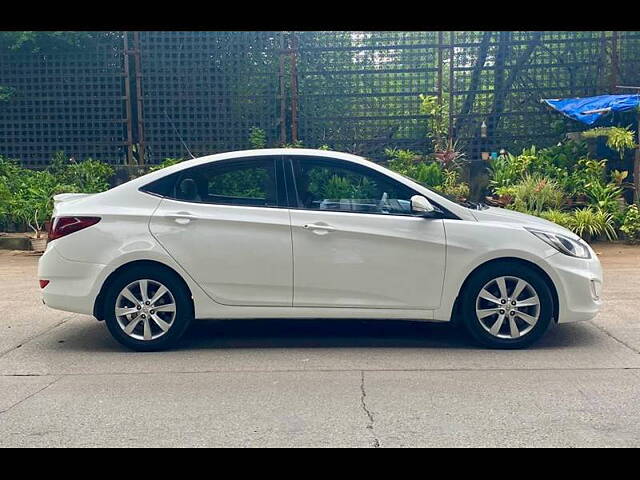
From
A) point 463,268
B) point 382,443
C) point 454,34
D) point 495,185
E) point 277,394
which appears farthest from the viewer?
point 454,34

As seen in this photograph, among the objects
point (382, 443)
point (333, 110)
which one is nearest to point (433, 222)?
point (382, 443)

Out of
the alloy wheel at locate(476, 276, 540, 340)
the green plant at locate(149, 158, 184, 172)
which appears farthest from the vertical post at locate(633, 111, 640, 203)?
the green plant at locate(149, 158, 184, 172)

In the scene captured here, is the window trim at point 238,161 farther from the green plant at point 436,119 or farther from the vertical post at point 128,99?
the vertical post at point 128,99

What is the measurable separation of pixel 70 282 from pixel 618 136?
30.9 ft

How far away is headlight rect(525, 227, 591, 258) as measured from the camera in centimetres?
635

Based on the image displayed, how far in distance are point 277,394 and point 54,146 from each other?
11.4m

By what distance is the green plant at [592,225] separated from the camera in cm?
1197

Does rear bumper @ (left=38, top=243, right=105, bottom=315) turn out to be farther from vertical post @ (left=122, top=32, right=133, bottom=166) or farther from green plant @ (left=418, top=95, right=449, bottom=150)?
green plant @ (left=418, top=95, right=449, bottom=150)

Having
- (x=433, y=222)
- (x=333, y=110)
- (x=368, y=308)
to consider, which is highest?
(x=333, y=110)

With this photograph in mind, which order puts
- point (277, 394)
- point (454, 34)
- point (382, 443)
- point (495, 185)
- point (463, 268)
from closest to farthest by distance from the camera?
point (382, 443) → point (277, 394) → point (463, 268) → point (495, 185) → point (454, 34)

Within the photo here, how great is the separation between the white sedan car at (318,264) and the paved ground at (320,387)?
34 centimetres

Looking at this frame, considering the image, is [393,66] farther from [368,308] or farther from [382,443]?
[382,443]

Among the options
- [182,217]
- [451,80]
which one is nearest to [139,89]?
[451,80]

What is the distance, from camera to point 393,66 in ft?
48.3
